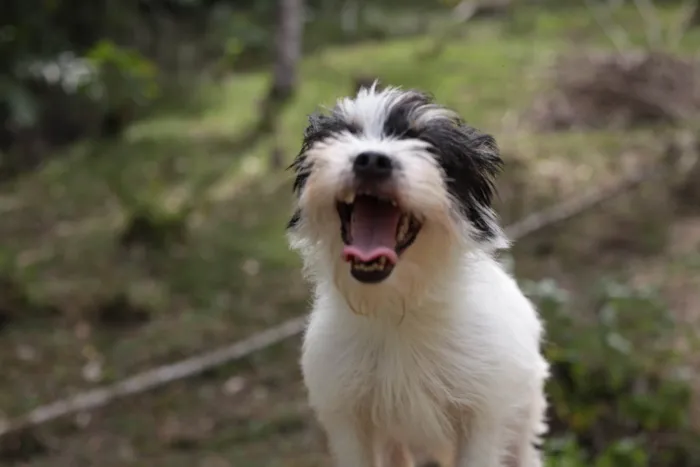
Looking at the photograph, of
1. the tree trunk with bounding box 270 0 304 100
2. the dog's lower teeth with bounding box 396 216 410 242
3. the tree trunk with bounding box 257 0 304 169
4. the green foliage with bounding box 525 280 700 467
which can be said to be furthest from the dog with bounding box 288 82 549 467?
the tree trunk with bounding box 270 0 304 100

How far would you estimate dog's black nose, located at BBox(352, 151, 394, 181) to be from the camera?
246 centimetres

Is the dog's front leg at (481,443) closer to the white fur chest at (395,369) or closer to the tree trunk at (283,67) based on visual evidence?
the white fur chest at (395,369)

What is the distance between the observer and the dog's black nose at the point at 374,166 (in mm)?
2465

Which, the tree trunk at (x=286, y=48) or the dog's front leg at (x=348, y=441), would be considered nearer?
the dog's front leg at (x=348, y=441)

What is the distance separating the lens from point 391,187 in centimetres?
248

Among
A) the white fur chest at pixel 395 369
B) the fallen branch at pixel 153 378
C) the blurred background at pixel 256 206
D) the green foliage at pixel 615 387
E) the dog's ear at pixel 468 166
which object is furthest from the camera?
the fallen branch at pixel 153 378

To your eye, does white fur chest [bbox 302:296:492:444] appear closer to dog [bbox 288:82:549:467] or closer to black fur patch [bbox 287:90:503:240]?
dog [bbox 288:82:549:467]

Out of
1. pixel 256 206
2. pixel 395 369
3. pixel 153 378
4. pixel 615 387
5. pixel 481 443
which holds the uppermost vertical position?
pixel 256 206

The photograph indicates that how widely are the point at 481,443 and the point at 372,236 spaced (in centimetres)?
86

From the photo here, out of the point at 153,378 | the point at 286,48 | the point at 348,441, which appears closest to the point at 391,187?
the point at 348,441

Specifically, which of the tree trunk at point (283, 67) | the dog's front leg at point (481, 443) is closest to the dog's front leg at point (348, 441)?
the dog's front leg at point (481, 443)

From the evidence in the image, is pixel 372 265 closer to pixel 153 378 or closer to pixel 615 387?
pixel 615 387

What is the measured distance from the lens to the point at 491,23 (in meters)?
14.5

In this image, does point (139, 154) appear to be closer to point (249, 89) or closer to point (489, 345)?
point (249, 89)
